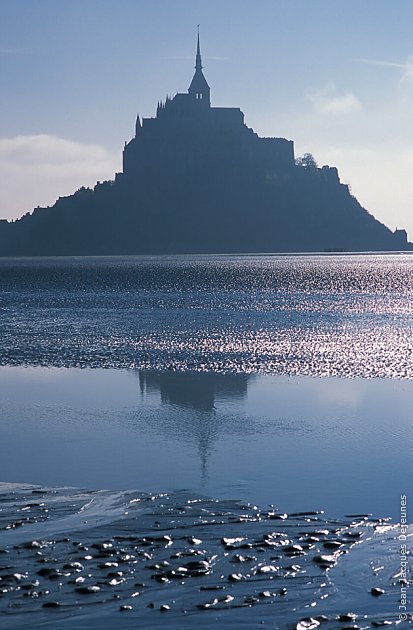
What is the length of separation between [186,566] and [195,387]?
12089mm

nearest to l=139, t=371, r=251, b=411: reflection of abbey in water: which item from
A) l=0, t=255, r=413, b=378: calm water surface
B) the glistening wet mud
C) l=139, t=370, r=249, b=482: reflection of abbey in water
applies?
l=139, t=370, r=249, b=482: reflection of abbey in water

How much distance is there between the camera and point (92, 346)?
28.9 metres

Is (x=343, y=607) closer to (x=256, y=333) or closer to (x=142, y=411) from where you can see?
(x=142, y=411)

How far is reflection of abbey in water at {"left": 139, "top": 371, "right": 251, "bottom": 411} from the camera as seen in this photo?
60.7 feet

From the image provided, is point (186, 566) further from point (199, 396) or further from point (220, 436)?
point (199, 396)

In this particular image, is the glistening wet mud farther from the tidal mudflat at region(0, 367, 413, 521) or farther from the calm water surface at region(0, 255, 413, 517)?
the calm water surface at region(0, 255, 413, 517)

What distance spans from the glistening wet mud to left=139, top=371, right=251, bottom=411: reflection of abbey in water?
7.84m

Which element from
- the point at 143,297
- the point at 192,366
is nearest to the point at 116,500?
the point at 192,366

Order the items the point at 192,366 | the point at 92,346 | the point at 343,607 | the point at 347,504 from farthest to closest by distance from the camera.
Result: the point at 92,346 < the point at 192,366 < the point at 347,504 < the point at 343,607

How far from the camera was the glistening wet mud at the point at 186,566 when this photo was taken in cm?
704

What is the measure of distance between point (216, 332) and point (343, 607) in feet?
85.9

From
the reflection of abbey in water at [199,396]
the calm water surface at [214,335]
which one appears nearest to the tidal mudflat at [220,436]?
the reflection of abbey in water at [199,396]

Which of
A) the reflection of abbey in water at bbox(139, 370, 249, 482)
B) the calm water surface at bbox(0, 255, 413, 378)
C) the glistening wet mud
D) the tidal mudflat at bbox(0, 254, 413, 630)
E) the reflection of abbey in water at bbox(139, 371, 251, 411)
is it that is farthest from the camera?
the calm water surface at bbox(0, 255, 413, 378)

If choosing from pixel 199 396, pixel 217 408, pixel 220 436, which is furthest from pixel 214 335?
pixel 220 436
